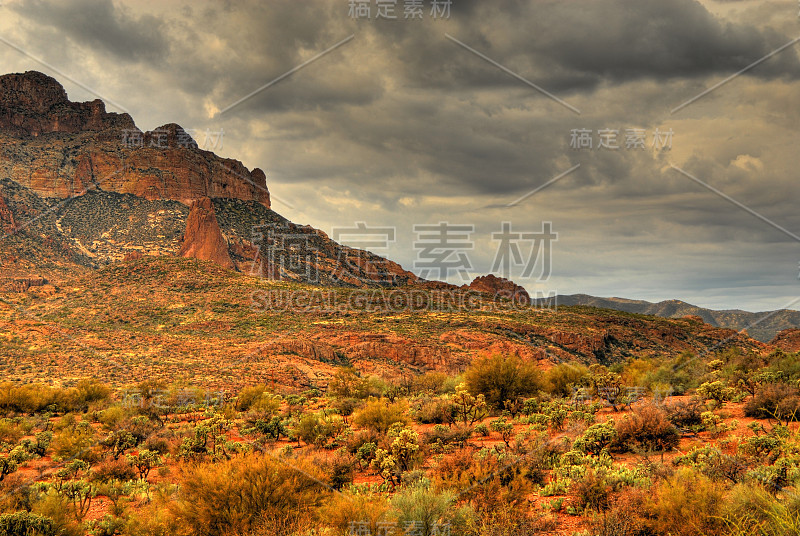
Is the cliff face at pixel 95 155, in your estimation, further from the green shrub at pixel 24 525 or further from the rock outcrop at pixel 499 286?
the green shrub at pixel 24 525

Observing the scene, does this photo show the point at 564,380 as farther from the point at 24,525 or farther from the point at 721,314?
the point at 721,314

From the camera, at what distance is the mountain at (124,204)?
92.7 metres

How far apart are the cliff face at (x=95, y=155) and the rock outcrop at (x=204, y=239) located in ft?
78.8

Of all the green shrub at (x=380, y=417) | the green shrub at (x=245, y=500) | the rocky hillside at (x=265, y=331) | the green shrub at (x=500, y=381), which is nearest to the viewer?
the green shrub at (x=245, y=500)

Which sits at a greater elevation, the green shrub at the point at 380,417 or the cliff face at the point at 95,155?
the cliff face at the point at 95,155

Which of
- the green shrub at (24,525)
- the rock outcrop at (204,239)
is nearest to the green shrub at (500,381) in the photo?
the green shrub at (24,525)

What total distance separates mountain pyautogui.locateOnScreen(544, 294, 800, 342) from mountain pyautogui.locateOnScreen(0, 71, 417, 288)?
62.7 meters

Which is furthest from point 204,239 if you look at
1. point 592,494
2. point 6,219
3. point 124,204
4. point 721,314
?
point 721,314

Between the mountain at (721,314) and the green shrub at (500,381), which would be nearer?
the green shrub at (500,381)

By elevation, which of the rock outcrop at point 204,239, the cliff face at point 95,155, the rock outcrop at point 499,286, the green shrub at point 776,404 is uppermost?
the cliff face at point 95,155

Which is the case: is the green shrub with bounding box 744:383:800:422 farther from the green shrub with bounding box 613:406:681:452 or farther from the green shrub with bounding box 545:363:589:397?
the green shrub with bounding box 545:363:589:397

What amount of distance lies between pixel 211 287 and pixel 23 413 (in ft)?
135

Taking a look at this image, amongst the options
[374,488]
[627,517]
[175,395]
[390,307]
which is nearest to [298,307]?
[390,307]

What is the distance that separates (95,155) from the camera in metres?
118
